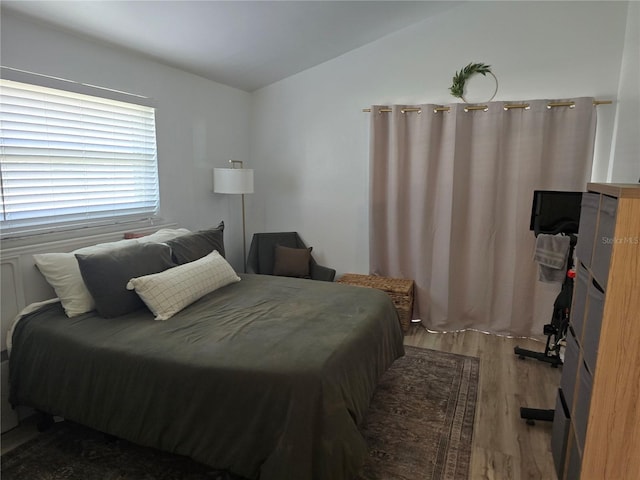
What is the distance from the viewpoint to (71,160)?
2.69m

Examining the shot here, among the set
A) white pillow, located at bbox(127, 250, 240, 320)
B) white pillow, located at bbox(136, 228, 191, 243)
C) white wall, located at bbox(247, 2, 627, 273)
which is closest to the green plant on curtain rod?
white wall, located at bbox(247, 2, 627, 273)

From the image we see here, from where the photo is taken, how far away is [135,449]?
85.3 inches

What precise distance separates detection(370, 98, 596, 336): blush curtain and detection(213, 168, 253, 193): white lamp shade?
3.94 feet

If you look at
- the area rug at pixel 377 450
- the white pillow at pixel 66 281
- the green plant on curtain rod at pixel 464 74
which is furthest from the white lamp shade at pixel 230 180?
the area rug at pixel 377 450

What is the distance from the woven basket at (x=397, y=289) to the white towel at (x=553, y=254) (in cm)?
117

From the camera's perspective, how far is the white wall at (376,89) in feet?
10.7

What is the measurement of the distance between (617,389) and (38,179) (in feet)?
10.2

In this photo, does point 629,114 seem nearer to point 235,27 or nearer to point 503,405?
point 503,405

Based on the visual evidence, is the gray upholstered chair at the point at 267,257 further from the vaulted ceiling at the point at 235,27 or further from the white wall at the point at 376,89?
the vaulted ceiling at the point at 235,27

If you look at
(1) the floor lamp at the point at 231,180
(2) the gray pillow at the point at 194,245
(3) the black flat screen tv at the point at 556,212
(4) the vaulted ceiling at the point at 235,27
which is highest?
(4) the vaulted ceiling at the point at 235,27

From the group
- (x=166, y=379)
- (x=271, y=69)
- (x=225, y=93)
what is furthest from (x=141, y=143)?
(x=166, y=379)

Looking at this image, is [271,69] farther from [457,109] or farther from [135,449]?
[135,449]

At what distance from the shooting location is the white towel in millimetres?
2645

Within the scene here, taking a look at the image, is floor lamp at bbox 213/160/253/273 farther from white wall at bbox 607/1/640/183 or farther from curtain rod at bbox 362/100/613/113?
white wall at bbox 607/1/640/183
